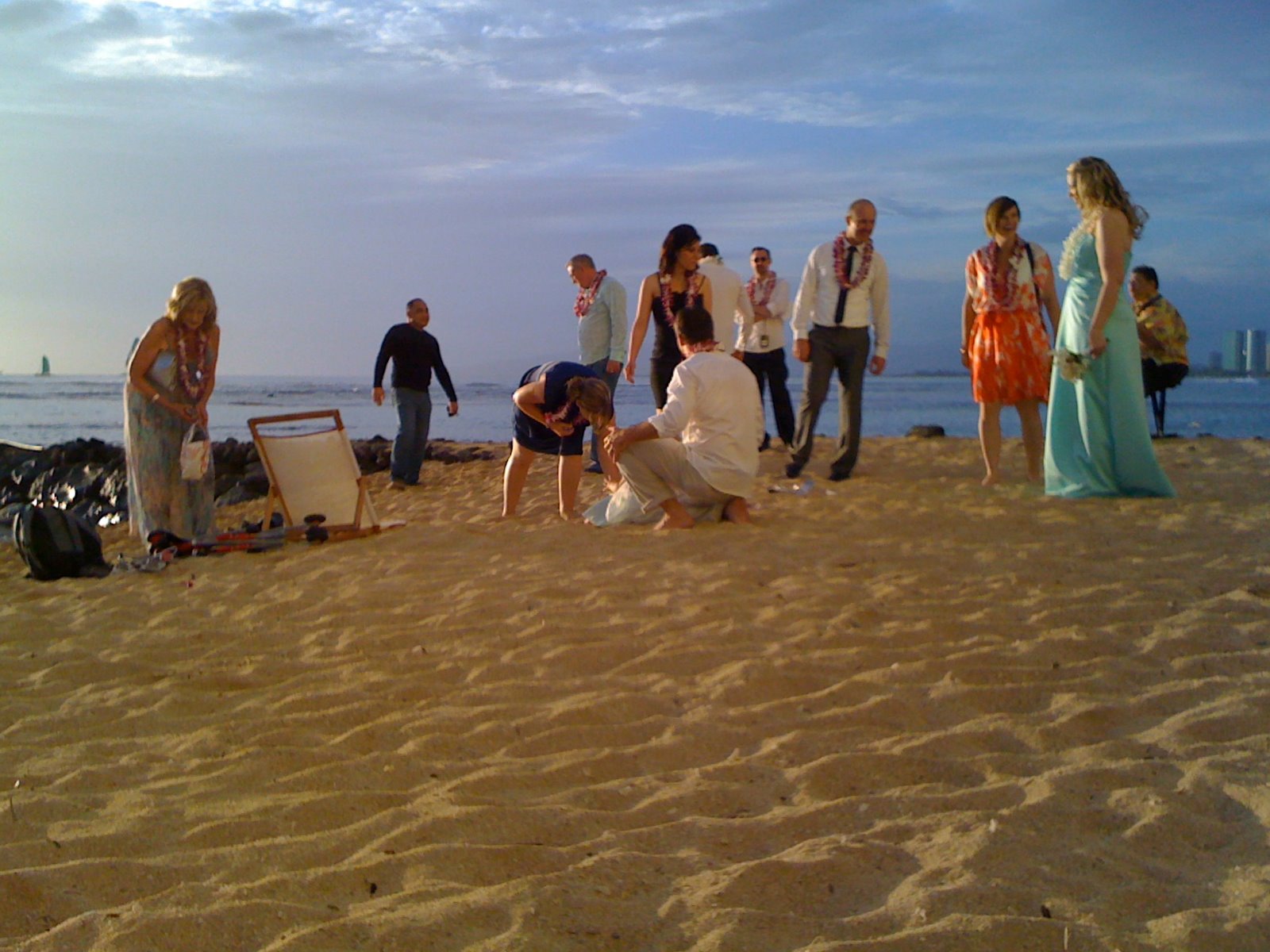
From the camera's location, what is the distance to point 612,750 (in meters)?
3.34

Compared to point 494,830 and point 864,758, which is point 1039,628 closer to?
point 864,758

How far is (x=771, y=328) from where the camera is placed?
10.5 metres

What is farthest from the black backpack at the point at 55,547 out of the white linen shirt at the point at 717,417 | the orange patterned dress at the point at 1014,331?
the orange patterned dress at the point at 1014,331

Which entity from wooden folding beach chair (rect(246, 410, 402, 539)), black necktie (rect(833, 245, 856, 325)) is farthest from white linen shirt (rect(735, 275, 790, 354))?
wooden folding beach chair (rect(246, 410, 402, 539))

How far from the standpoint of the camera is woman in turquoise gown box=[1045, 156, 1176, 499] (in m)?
6.72

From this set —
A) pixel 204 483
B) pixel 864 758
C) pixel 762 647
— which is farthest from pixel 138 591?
pixel 864 758

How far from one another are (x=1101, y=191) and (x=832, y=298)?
6.82 feet

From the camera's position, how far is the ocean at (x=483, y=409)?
22.3 metres

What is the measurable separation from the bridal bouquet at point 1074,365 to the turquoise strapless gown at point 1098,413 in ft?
0.15

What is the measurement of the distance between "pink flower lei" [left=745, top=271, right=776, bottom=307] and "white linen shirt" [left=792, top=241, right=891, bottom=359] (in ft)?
7.53

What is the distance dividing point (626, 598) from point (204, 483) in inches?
147

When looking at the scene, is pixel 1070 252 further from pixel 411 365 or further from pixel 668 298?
pixel 411 365

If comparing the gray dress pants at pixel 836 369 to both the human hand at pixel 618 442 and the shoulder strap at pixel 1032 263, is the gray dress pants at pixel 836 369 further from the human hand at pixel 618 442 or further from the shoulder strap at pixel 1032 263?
the human hand at pixel 618 442

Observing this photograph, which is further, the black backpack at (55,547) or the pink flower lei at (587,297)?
the pink flower lei at (587,297)
